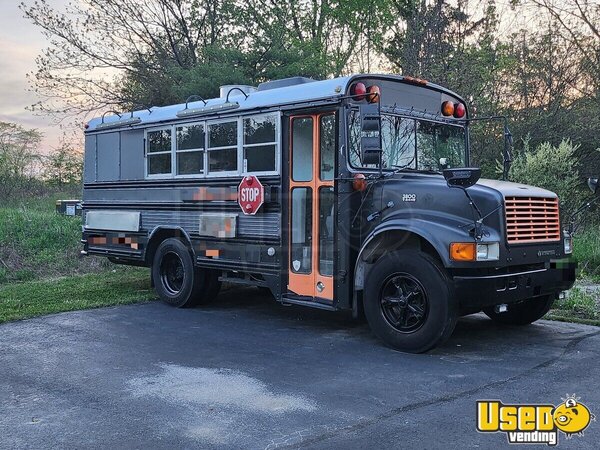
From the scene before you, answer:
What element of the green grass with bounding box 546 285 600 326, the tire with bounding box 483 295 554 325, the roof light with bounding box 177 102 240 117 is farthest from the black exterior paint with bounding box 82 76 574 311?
the green grass with bounding box 546 285 600 326

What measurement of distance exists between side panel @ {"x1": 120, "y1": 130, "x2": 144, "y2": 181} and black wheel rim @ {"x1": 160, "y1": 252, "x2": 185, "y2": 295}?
1.31 meters

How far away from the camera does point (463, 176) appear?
5566 millimetres

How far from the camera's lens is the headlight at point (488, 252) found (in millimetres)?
5520

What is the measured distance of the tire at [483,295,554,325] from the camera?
22.9ft

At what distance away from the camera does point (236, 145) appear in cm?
775

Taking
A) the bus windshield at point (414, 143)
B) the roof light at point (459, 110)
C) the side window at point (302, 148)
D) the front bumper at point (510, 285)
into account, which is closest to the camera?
the front bumper at point (510, 285)

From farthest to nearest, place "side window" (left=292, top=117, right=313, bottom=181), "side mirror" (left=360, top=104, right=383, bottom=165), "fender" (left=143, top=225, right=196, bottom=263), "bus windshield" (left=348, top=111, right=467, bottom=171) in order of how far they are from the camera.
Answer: "fender" (left=143, top=225, right=196, bottom=263) → "side window" (left=292, top=117, right=313, bottom=181) → "bus windshield" (left=348, top=111, right=467, bottom=171) → "side mirror" (left=360, top=104, right=383, bottom=165)

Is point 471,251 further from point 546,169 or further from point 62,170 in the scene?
point 62,170

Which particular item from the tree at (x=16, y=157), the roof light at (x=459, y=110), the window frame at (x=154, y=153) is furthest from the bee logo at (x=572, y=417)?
the tree at (x=16, y=157)

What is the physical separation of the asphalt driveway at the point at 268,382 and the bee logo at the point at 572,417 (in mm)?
88

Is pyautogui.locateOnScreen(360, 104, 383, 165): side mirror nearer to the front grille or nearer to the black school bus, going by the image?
the black school bus

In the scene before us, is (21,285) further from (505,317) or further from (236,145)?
(505,317)

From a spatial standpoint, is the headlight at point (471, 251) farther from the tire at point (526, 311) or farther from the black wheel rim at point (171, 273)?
the black wheel rim at point (171, 273)

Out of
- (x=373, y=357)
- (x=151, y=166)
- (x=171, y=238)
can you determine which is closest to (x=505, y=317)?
(x=373, y=357)
